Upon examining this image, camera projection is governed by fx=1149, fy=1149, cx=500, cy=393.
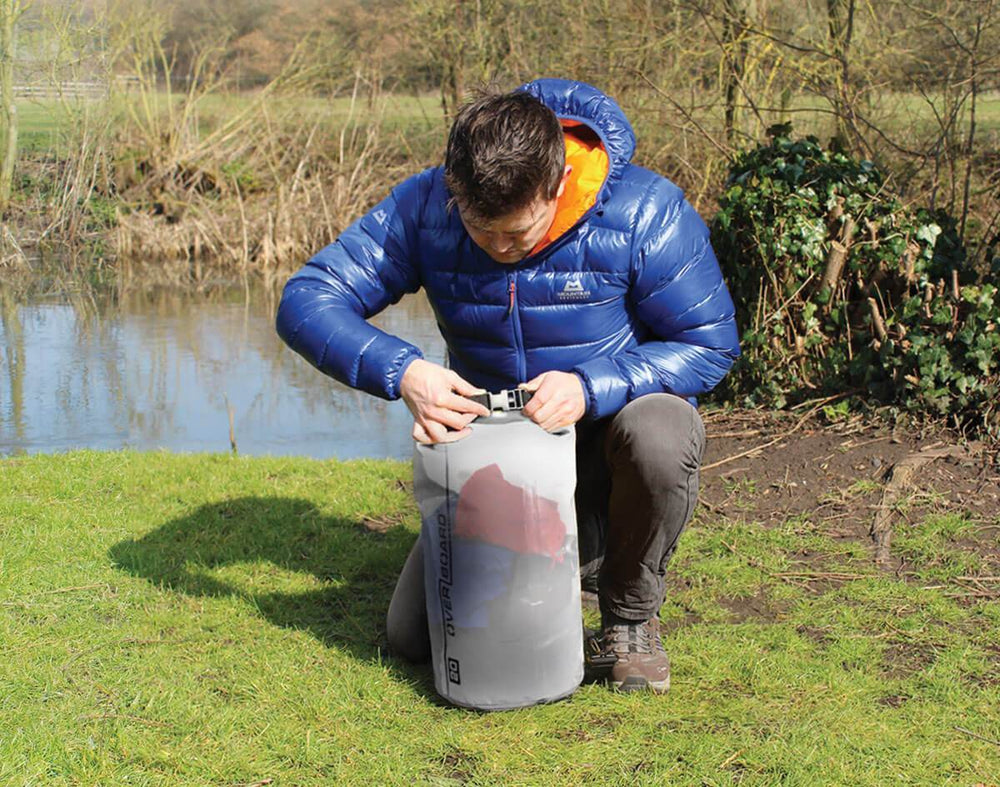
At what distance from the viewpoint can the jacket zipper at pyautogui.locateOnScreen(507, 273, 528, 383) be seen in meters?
3.08

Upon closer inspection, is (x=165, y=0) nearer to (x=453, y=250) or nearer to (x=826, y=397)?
(x=826, y=397)

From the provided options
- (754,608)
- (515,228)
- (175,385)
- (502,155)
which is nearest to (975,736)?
(754,608)

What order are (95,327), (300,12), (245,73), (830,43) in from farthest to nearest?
1. (300,12)
2. (245,73)
3. (95,327)
4. (830,43)

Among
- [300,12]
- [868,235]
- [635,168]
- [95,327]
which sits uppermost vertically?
[300,12]

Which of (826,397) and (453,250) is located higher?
(453,250)

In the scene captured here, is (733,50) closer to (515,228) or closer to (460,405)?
(515,228)

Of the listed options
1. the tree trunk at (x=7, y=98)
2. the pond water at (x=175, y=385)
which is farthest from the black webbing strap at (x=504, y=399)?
the tree trunk at (x=7, y=98)

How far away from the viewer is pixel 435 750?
271 cm

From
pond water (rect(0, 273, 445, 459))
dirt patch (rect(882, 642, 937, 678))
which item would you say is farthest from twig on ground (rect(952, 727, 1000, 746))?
pond water (rect(0, 273, 445, 459))

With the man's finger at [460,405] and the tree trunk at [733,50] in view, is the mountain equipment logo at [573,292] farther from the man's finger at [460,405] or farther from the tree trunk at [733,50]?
the tree trunk at [733,50]

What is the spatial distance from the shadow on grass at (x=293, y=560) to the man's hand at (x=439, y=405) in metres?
0.75

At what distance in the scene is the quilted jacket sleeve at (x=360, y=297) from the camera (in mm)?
2922

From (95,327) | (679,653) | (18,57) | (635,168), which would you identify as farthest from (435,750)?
(18,57)

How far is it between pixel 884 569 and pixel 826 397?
161cm
